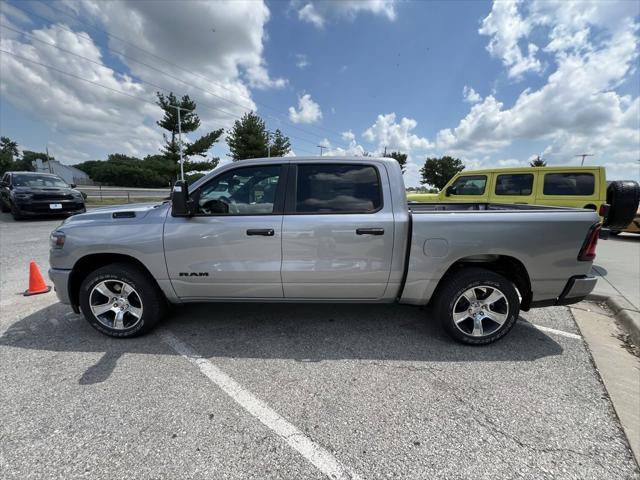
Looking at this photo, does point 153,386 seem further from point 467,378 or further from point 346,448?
point 467,378

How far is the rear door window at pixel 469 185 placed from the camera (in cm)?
778

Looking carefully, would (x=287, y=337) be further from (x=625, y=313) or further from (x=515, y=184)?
(x=515, y=184)

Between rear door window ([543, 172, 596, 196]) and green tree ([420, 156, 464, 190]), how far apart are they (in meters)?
54.2

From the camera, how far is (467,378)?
2.50m

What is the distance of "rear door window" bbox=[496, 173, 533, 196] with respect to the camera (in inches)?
281

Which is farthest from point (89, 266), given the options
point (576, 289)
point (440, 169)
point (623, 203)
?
point (440, 169)

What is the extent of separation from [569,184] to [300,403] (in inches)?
305

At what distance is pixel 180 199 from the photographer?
106 inches

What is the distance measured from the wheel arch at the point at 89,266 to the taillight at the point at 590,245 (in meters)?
4.14

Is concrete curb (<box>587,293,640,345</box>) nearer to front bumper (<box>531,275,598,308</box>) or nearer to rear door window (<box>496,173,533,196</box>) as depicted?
front bumper (<box>531,275,598,308</box>)

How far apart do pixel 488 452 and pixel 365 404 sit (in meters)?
0.79

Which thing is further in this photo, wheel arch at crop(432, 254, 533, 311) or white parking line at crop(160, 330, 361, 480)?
wheel arch at crop(432, 254, 533, 311)

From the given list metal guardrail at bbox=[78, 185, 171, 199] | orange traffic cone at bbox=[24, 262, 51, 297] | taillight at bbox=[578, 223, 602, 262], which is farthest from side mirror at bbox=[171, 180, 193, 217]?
metal guardrail at bbox=[78, 185, 171, 199]

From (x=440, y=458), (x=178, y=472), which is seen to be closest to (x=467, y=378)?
(x=440, y=458)
